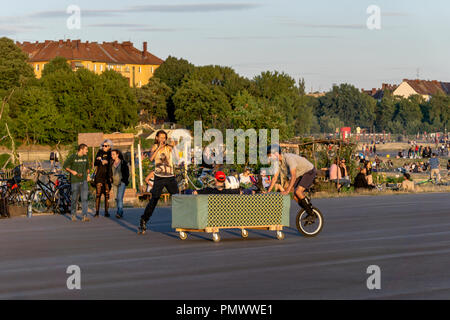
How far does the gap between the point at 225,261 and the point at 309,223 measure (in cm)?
351

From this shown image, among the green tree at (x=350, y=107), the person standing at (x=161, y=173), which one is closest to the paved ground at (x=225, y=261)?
the person standing at (x=161, y=173)

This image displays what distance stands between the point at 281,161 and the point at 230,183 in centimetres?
95

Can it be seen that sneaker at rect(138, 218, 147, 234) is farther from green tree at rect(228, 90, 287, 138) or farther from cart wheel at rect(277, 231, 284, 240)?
green tree at rect(228, 90, 287, 138)

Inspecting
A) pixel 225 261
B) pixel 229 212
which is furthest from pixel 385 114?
pixel 225 261

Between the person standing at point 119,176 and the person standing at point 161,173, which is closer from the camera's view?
the person standing at point 161,173

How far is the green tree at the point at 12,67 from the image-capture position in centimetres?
9525

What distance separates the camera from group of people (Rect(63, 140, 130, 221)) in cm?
1811

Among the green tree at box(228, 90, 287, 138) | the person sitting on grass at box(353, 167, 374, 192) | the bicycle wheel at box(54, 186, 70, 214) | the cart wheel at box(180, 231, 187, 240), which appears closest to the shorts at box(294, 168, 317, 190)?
the cart wheel at box(180, 231, 187, 240)

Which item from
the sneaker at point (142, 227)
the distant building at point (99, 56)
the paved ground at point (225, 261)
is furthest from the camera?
the distant building at point (99, 56)

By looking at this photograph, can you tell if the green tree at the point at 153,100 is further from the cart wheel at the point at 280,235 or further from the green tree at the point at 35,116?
the cart wheel at the point at 280,235

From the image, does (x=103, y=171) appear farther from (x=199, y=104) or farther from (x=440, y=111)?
(x=440, y=111)

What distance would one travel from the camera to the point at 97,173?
18.5 meters

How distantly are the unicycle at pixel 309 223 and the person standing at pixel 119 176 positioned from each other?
507 cm
